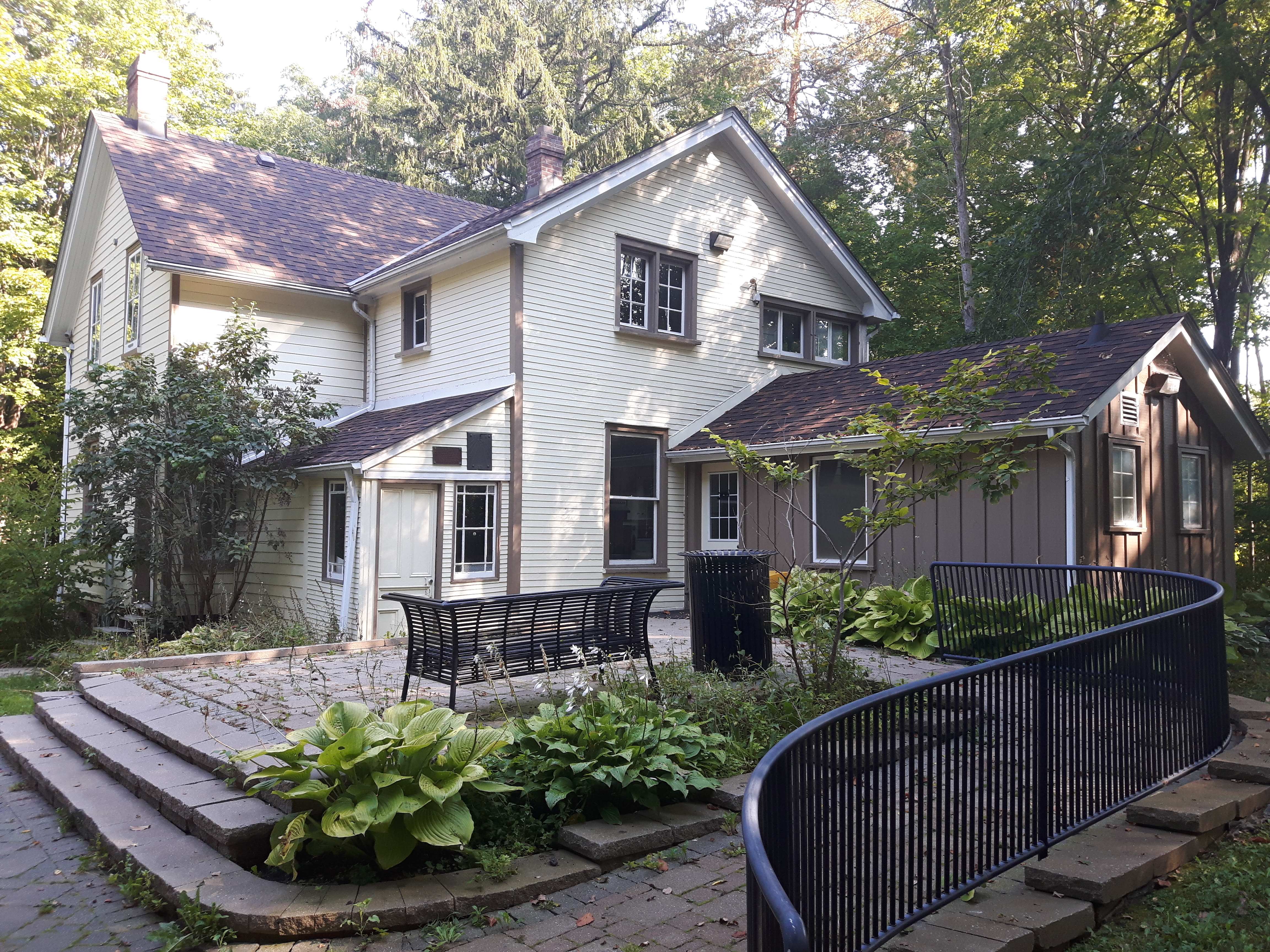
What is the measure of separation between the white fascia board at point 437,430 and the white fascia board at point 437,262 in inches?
81.4

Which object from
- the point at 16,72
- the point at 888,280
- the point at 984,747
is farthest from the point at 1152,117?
the point at 16,72

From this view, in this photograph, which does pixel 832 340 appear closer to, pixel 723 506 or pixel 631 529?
pixel 723 506

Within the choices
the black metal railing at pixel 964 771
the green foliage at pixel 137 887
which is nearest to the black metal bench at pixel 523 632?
the green foliage at pixel 137 887

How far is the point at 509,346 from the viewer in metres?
12.9

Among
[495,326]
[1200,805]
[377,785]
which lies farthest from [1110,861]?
[495,326]

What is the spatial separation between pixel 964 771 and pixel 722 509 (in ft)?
35.5

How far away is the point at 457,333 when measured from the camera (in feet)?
45.8

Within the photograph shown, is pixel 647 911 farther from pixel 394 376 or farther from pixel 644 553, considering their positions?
pixel 394 376

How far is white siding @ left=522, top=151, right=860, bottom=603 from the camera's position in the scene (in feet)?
43.0

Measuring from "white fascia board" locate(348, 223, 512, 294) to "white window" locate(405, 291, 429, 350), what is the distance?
307mm

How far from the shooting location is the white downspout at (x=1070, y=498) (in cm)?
1058

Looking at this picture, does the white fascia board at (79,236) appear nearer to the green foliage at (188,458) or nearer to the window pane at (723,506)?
the green foliage at (188,458)

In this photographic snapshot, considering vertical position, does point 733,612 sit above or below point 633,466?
below

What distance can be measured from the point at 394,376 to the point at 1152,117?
14167mm
